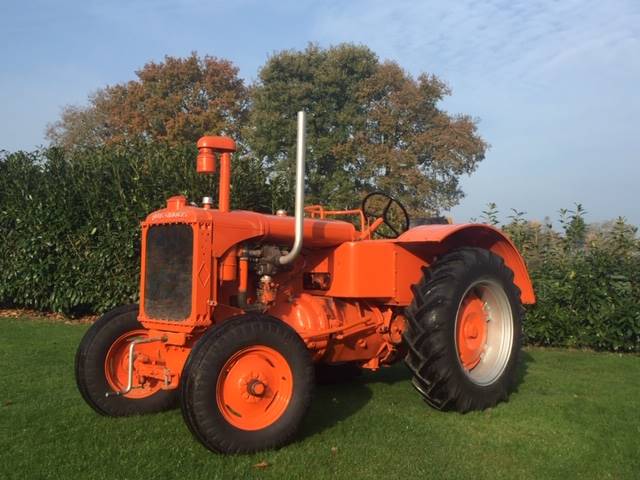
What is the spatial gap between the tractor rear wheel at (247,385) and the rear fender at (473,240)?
4.90ft

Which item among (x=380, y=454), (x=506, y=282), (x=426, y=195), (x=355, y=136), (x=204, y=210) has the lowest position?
(x=380, y=454)

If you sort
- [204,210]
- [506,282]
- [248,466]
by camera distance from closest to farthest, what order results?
1. [248,466]
2. [204,210]
3. [506,282]

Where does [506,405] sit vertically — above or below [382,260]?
below

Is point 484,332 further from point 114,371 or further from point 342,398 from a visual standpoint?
point 114,371

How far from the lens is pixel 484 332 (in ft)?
16.6

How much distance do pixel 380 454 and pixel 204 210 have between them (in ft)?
6.21

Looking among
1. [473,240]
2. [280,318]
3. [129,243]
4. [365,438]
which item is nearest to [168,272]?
[280,318]

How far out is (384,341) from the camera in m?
4.91

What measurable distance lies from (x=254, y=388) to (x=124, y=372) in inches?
54.2

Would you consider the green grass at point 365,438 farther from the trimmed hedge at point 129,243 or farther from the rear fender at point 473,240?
the trimmed hedge at point 129,243

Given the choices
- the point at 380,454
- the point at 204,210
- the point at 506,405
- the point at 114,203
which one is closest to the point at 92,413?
the point at 204,210

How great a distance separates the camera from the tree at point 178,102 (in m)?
28.3

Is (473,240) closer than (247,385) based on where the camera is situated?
No

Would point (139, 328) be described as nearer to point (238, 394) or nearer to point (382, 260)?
point (238, 394)
